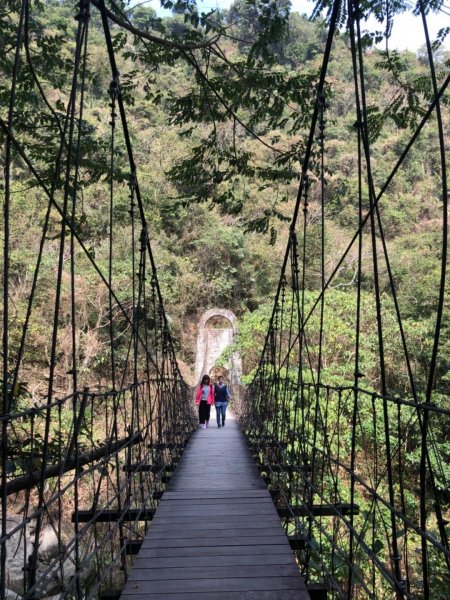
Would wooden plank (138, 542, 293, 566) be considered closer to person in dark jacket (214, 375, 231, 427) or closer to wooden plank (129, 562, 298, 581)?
wooden plank (129, 562, 298, 581)

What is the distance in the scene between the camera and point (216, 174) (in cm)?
266

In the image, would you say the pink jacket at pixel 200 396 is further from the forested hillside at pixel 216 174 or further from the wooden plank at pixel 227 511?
the wooden plank at pixel 227 511

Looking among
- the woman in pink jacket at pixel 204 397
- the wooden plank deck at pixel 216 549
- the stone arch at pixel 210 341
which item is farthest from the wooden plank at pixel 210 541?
the stone arch at pixel 210 341

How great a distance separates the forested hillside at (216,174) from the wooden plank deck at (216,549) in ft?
4.57

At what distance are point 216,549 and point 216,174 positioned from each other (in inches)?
72.6

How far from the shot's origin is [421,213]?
1307cm

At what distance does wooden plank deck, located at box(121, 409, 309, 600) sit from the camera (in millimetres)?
1290

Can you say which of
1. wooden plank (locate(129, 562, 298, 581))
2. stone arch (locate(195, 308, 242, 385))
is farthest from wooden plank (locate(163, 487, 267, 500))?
stone arch (locate(195, 308, 242, 385))

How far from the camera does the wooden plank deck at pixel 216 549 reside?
1.29 m

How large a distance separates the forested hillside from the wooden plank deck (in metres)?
1.39

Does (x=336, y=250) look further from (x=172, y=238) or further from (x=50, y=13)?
(x=50, y=13)

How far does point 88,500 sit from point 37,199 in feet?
16.0

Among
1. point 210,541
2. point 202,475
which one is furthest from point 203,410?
point 210,541

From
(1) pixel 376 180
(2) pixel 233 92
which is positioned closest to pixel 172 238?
(1) pixel 376 180
